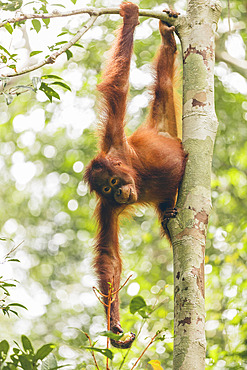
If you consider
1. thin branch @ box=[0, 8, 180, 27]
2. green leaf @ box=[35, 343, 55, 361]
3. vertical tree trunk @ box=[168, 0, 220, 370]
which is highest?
thin branch @ box=[0, 8, 180, 27]

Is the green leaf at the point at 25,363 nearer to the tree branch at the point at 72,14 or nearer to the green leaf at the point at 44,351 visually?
the green leaf at the point at 44,351

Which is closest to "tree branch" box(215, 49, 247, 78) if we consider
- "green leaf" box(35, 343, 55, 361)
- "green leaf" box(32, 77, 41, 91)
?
"green leaf" box(32, 77, 41, 91)

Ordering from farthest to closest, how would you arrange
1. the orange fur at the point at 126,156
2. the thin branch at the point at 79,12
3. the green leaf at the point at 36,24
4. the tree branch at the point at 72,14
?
the orange fur at the point at 126,156, the green leaf at the point at 36,24, the thin branch at the point at 79,12, the tree branch at the point at 72,14

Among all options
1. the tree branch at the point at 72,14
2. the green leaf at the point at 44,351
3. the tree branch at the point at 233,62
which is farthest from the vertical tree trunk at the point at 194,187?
the tree branch at the point at 233,62

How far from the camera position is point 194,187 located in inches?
124

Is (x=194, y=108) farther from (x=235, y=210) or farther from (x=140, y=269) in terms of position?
(x=140, y=269)

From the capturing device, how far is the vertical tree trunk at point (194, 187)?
8.76 feet

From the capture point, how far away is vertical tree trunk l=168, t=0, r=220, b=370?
2670 millimetres

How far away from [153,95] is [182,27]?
43.0 inches

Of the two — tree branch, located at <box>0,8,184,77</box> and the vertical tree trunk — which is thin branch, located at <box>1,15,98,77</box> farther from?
the vertical tree trunk

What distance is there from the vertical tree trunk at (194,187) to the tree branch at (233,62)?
4436 mm

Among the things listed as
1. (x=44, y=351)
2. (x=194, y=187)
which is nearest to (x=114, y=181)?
(x=194, y=187)

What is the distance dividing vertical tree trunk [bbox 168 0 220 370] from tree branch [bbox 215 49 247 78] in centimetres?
444

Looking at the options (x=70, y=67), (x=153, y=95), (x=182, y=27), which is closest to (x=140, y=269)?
(x=70, y=67)
